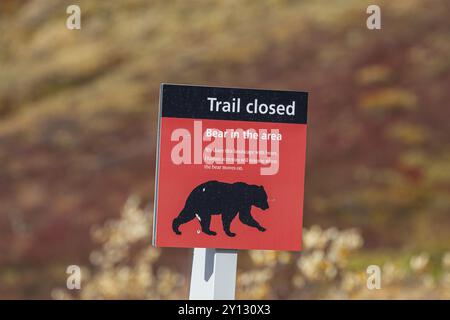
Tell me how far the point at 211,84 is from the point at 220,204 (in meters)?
3.31

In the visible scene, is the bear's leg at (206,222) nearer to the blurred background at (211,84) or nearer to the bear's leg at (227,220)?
the bear's leg at (227,220)

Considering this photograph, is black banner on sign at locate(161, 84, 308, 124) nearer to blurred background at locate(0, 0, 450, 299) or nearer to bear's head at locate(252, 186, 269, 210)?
bear's head at locate(252, 186, 269, 210)

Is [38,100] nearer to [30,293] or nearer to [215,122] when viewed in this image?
[30,293]

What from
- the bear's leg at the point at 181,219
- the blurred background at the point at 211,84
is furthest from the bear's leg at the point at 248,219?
the blurred background at the point at 211,84

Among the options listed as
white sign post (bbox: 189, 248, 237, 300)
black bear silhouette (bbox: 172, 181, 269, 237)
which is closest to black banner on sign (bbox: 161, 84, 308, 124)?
black bear silhouette (bbox: 172, 181, 269, 237)

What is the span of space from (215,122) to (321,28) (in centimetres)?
373

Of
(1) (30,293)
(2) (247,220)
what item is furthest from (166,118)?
(1) (30,293)

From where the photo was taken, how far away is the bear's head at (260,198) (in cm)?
219

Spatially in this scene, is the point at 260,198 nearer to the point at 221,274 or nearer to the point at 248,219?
the point at 248,219
